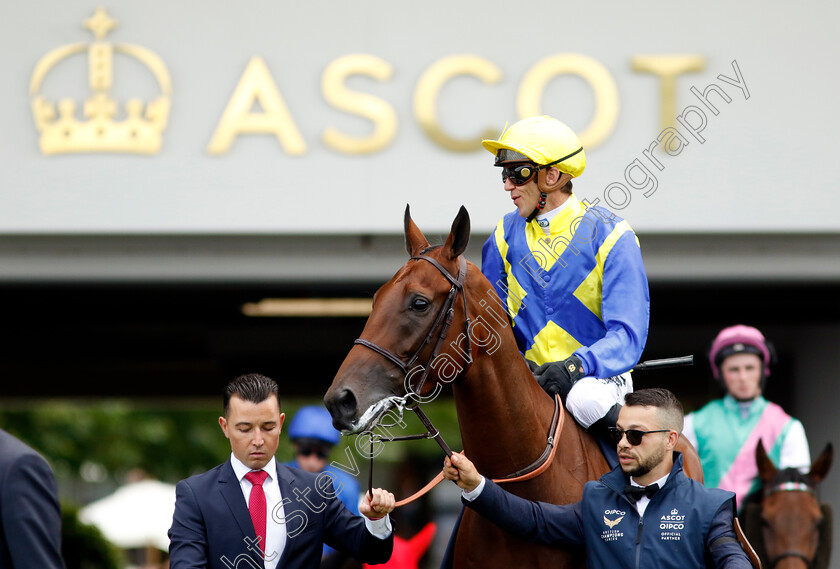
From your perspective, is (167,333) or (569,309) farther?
(167,333)

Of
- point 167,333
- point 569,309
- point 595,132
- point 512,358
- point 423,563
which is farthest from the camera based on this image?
point 423,563

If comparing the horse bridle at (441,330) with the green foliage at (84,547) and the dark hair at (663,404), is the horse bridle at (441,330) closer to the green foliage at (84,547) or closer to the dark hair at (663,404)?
the dark hair at (663,404)

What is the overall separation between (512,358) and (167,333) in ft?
31.1

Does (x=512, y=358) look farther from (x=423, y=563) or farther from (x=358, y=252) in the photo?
(x=423, y=563)

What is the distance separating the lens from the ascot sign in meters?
7.41

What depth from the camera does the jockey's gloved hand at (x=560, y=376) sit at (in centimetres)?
377

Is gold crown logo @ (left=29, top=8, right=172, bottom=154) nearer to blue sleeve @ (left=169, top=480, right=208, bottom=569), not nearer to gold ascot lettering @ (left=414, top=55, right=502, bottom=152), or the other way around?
gold ascot lettering @ (left=414, top=55, right=502, bottom=152)

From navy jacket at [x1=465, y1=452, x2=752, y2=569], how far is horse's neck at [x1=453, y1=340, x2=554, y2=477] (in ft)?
0.60

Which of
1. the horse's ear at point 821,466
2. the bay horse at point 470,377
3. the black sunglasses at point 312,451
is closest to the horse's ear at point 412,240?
the bay horse at point 470,377

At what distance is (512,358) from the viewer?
361 cm

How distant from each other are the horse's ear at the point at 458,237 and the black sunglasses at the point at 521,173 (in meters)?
0.52

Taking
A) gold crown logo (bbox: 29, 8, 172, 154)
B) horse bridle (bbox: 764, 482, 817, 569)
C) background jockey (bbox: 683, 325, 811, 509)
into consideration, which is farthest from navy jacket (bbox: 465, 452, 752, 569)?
gold crown logo (bbox: 29, 8, 172, 154)

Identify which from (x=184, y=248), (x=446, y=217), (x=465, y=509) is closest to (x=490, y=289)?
(x=465, y=509)

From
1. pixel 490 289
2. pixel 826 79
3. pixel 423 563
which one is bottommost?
pixel 423 563
